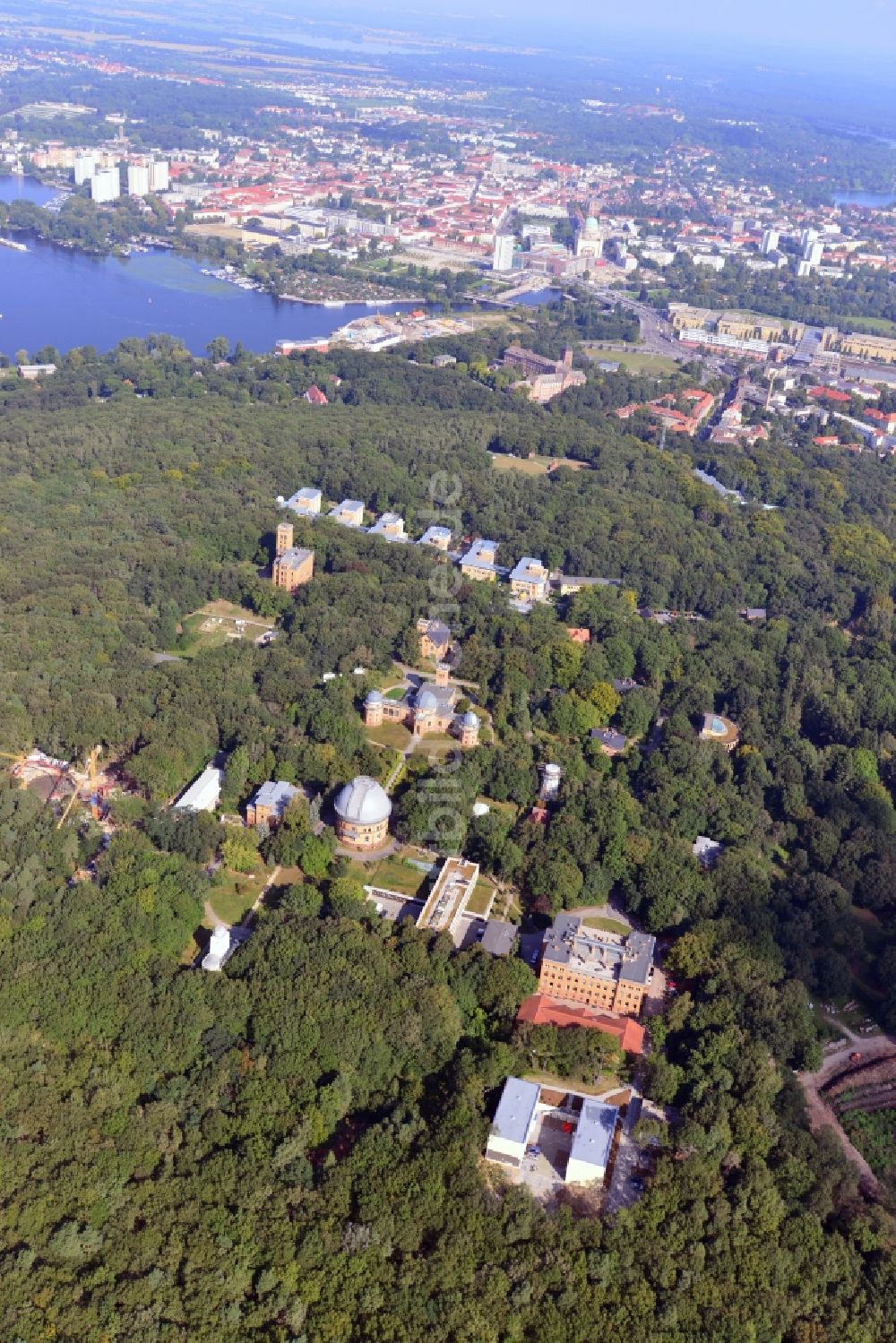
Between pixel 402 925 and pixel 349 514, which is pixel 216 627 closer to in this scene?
pixel 349 514

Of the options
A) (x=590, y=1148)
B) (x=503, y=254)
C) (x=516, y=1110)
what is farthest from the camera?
(x=503, y=254)

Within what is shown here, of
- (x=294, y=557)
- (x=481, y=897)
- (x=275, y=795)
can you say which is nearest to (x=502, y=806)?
(x=481, y=897)

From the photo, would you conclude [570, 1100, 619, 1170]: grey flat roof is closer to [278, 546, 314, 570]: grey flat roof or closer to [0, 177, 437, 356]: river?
[278, 546, 314, 570]: grey flat roof

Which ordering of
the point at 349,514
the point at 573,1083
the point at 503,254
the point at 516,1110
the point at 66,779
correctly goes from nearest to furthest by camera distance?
1. the point at 516,1110
2. the point at 573,1083
3. the point at 66,779
4. the point at 349,514
5. the point at 503,254

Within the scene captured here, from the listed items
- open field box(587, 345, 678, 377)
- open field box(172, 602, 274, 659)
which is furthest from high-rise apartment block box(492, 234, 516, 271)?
open field box(172, 602, 274, 659)

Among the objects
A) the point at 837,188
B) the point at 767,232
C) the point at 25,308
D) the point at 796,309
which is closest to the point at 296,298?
the point at 25,308

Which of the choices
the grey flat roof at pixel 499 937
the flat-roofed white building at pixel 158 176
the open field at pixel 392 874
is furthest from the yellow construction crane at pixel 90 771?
the flat-roofed white building at pixel 158 176
